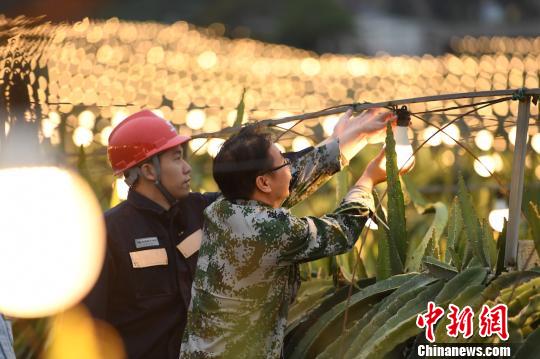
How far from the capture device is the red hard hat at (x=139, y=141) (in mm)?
3766

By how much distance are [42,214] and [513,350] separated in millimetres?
2062

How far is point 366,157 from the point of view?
6.37 metres

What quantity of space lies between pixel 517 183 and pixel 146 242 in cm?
120

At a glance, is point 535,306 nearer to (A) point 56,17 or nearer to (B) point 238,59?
(A) point 56,17

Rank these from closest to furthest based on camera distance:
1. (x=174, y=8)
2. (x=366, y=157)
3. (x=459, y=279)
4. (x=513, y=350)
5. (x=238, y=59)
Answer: (x=513, y=350)
(x=459, y=279)
(x=366, y=157)
(x=238, y=59)
(x=174, y=8)

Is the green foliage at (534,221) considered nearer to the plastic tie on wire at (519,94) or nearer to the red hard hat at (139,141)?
the plastic tie on wire at (519,94)

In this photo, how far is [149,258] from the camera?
361cm

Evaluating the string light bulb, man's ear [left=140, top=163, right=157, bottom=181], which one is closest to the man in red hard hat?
man's ear [left=140, top=163, right=157, bottom=181]

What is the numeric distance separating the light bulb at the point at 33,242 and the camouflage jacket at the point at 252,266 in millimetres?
973

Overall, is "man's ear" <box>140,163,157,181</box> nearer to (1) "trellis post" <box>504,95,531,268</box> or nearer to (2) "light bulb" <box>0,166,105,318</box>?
(2) "light bulb" <box>0,166,105,318</box>

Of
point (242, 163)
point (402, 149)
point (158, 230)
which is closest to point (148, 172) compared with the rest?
point (158, 230)

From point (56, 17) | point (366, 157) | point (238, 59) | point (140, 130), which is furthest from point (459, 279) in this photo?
point (238, 59)

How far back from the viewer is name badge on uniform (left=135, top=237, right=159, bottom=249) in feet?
11.9

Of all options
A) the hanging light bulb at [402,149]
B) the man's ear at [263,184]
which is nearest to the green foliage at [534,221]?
the hanging light bulb at [402,149]
